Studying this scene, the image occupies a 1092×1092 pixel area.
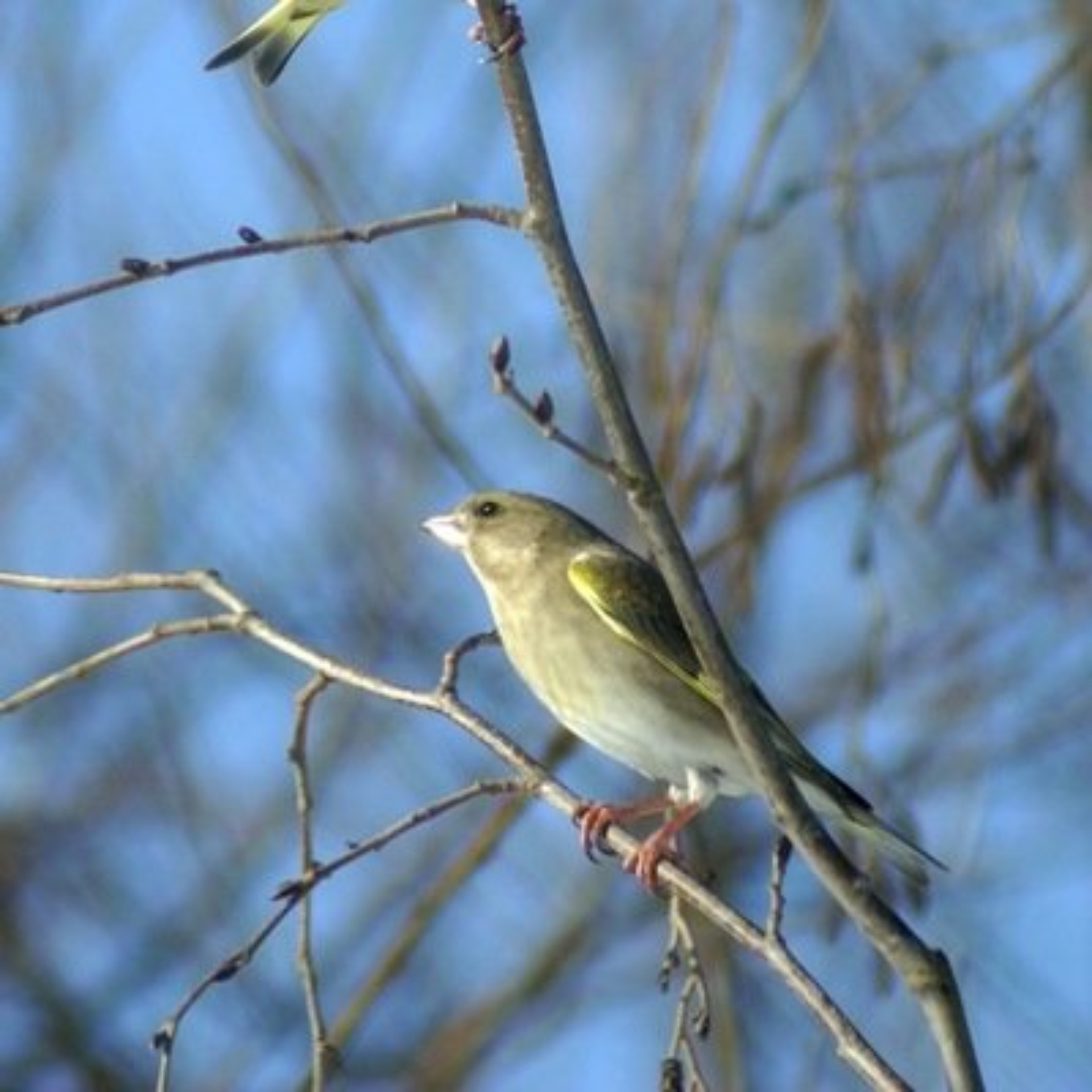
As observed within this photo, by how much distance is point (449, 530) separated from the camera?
476 centimetres

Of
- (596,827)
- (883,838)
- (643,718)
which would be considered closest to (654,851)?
(596,827)

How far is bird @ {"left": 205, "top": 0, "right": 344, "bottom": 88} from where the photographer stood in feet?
13.9

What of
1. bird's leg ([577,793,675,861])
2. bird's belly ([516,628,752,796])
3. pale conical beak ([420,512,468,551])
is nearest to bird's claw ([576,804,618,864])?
bird's leg ([577,793,675,861])

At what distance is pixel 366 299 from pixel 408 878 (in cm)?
281

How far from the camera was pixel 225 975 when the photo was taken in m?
3.01

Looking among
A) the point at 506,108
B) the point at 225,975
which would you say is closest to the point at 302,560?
the point at 225,975

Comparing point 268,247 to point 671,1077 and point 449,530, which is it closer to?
point 671,1077

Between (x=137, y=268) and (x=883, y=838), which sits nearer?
(x=137, y=268)

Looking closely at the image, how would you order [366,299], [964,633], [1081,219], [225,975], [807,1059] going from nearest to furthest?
[225,975] → [366,299] → [807,1059] → [1081,219] → [964,633]

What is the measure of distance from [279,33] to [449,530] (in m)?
0.94

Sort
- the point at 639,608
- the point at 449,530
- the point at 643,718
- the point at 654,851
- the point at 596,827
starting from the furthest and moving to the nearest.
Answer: the point at 449,530 < the point at 639,608 < the point at 643,718 < the point at 596,827 < the point at 654,851

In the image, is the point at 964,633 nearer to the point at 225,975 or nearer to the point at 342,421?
the point at 342,421

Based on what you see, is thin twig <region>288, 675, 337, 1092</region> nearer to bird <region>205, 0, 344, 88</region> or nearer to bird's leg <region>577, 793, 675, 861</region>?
bird's leg <region>577, 793, 675, 861</region>

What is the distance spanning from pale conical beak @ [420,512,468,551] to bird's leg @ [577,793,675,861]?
771 millimetres
